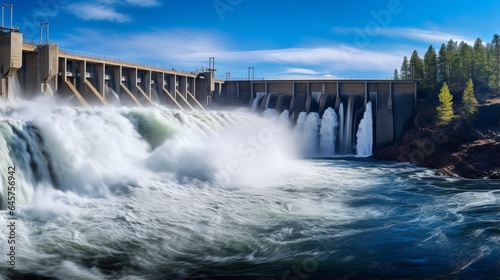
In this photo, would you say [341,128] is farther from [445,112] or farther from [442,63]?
[442,63]

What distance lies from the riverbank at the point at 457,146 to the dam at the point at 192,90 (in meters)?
3.60

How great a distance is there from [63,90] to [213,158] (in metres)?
17.2

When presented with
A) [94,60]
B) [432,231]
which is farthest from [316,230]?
[94,60]

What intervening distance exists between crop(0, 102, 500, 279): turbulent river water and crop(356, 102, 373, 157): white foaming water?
21737mm

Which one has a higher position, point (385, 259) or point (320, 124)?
point (320, 124)

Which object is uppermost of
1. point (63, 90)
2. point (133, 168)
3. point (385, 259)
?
point (63, 90)

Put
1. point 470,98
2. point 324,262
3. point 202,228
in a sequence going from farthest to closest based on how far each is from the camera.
A: 1. point 470,98
2. point 202,228
3. point 324,262

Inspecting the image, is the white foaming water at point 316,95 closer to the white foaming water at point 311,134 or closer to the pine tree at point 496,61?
the white foaming water at point 311,134

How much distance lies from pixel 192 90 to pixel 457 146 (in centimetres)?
3288

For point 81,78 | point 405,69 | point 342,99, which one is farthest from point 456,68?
point 81,78

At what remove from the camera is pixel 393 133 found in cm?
5475

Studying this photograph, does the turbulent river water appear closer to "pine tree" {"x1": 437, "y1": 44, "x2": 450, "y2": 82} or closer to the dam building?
the dam building

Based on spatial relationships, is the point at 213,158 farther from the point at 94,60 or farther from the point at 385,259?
the point at 94,60

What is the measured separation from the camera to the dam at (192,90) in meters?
36.6
